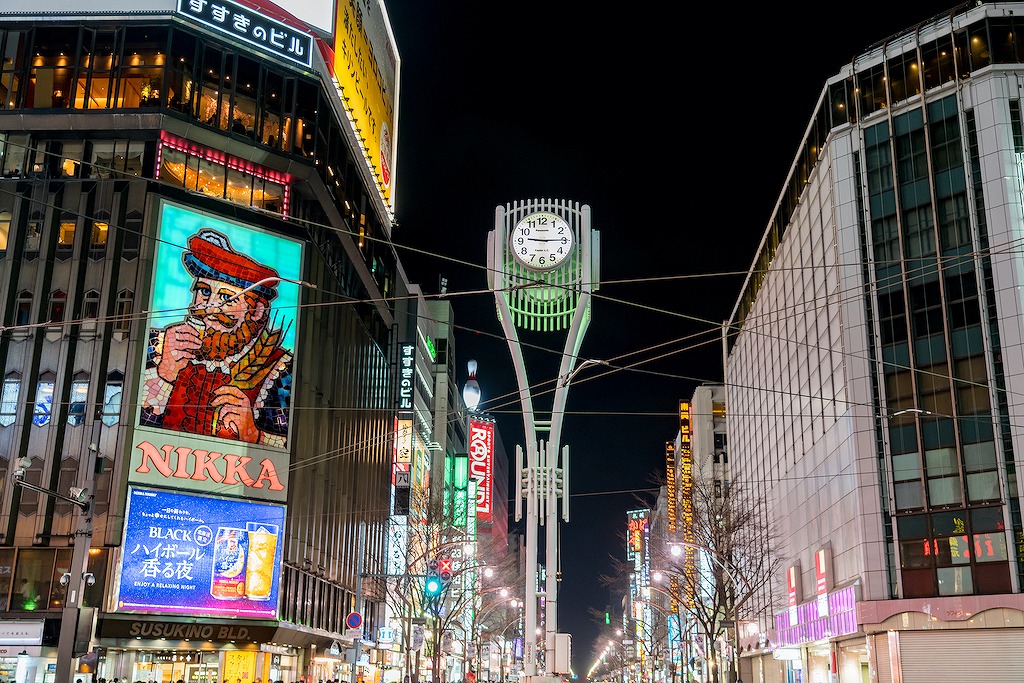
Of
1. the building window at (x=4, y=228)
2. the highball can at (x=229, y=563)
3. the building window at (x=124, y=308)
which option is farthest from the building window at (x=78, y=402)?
the highball can at (x=229, y=563)

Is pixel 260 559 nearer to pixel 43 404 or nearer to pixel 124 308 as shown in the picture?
pixel 43 404

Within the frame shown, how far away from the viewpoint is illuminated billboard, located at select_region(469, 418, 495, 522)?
72.8 m

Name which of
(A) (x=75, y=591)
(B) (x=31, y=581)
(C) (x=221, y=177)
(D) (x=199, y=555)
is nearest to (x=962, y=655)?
(A) (x=75, y=591)

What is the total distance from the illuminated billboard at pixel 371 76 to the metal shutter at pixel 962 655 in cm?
4489

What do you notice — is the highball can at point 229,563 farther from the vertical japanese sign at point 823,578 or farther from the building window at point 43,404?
the vertical japanese sign at point 823,578

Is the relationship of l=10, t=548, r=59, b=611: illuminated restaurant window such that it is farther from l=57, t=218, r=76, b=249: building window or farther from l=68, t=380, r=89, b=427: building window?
l=57, t=218, r=76, b=249: building window

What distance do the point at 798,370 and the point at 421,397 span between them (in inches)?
1848

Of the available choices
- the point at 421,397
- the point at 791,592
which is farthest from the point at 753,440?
the point at 421,397

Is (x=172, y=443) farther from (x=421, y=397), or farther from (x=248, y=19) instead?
(x=421, y=397)

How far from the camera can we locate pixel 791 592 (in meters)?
59.3

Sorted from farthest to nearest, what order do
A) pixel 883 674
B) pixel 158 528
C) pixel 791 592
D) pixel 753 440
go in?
pixel 753 440 → pixel 791 592 → pixel 158 528 → pixel 883 674

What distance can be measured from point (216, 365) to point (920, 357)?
3400cm

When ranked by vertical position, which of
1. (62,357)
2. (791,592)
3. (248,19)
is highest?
(248,19)

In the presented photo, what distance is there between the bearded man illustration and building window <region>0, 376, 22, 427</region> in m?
5.80
